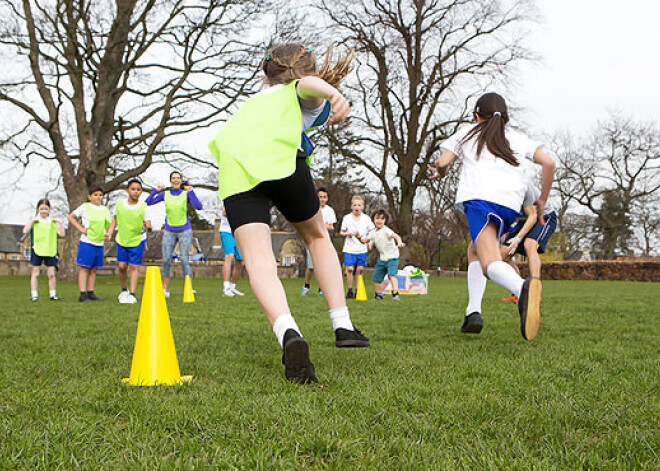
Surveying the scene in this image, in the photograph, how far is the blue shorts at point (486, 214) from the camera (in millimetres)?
4238

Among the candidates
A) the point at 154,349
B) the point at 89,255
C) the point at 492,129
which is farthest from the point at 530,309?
the point at 89,255

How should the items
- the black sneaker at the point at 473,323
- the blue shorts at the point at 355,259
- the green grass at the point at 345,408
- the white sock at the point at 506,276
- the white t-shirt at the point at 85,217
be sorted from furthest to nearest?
the blue shorts at the point at 355,259
the white t-shirt at the point at 85,217
the black sneaker at the point at 473,323
the white sock at the point at 506,276
the green grass at the point at 345,408

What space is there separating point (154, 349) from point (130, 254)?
7.11 meters

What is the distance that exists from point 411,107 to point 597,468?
26.0 metres

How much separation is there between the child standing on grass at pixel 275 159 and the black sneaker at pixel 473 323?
1.65 metres

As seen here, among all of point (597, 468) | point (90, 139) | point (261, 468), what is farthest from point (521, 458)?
point (90, 139)

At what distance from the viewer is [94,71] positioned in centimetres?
2095

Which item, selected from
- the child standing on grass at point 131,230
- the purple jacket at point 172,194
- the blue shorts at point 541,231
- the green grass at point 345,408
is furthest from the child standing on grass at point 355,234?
the green grass at point 345,408

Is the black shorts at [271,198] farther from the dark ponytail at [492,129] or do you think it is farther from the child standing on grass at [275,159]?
the dark ponytail at [492,129]

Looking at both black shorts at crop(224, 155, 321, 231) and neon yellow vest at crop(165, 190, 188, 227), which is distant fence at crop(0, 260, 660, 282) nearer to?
neon yellow vest at crop(165, 190, 188, 227)

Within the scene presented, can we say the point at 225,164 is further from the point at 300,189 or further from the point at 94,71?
the point at 94,71

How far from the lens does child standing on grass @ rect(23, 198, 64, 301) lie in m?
9.99

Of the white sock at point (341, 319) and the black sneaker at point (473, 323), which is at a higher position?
the white sock at point (341, 319)

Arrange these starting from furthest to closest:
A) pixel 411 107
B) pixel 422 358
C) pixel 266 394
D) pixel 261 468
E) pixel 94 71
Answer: pixel 411 107
pixel 94 71
pixel 422 358
pixel 266 394
pixel 261 468
